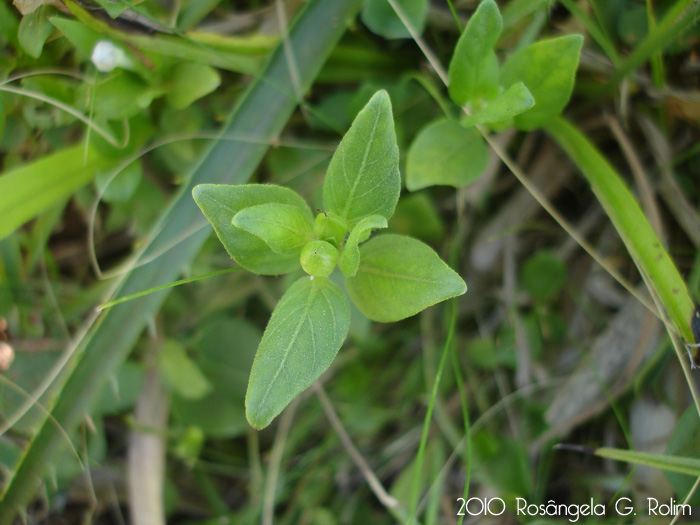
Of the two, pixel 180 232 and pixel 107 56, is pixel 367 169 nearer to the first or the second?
pixel 180 232

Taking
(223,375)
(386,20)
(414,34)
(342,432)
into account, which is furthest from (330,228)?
(223,375)

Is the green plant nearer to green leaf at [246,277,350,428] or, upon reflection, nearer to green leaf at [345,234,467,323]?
green leaf at [345,234,467,323]

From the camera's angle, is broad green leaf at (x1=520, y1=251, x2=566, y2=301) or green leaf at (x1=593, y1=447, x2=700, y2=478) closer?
green leaf at (x1=593, y1=447, x2=700, y2=478)

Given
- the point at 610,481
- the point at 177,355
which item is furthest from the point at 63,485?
the point at 610,481

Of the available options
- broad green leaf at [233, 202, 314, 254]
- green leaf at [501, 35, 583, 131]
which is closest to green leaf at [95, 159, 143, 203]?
broad green leaf at [233, 202, 314, 254]

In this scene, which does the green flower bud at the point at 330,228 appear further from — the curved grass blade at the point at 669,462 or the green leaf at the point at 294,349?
the curved grass blade at the point at 669,462

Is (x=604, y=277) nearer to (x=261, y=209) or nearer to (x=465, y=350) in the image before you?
(x=465, y=350)
